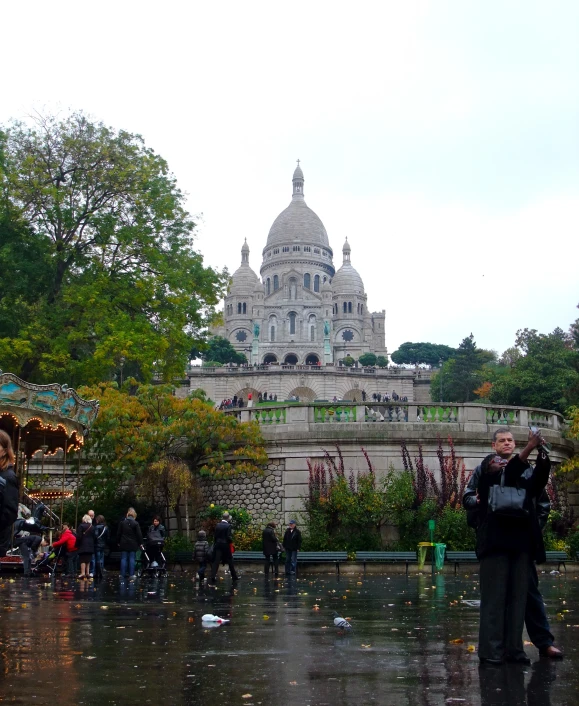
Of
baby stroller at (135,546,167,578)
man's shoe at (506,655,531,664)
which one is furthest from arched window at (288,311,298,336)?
man's shoe at (506,655,531,664)

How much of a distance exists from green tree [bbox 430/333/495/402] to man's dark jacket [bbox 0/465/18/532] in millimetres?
84275

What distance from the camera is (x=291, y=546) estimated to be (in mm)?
21672

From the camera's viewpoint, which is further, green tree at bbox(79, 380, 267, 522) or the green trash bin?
green tree at bbox(79, 380, 267, 522)

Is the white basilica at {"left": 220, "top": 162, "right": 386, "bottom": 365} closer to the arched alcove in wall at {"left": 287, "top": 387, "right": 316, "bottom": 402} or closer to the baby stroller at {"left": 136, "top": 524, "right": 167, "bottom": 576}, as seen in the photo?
the arched alcove in wall at {"left": 287, "top": 387, "right": 316, "bottom": 402}

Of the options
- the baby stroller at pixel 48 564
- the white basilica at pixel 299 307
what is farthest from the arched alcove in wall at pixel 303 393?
the baby stroller at pixel 48 564

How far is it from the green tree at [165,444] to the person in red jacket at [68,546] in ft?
13.6

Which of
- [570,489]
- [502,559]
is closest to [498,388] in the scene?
[570,489]

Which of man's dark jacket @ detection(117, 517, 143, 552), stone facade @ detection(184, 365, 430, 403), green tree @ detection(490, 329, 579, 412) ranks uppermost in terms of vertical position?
stone facade @ detection(184, 365, 430, 403)

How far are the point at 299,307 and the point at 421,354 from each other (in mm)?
22308

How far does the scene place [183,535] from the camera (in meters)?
26.4

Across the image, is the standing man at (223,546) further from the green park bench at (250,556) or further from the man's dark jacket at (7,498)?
the man's dark jacket at (7,498)

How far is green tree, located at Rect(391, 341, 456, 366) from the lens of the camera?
134000 millimetres

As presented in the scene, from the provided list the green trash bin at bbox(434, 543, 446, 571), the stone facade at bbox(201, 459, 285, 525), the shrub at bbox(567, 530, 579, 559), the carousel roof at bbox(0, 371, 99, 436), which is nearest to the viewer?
the carousel roof at bbox(0, 371, 99, 436)

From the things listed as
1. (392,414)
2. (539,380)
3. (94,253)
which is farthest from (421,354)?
(392,414)
